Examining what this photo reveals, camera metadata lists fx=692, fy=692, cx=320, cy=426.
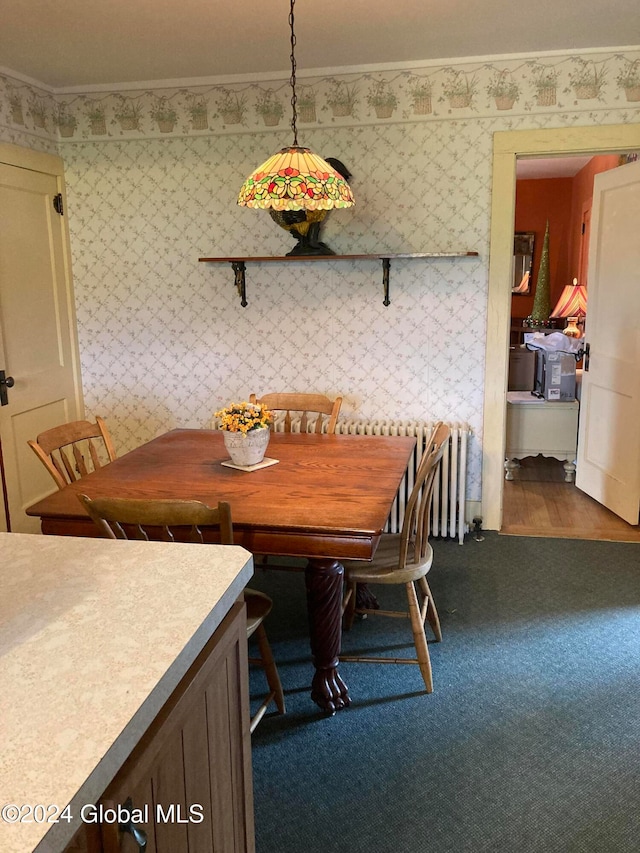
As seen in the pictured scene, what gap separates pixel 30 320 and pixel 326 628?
261 cm

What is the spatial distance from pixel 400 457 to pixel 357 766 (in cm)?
122

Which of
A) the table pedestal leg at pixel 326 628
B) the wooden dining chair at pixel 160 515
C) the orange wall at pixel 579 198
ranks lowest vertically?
the table pedestal leg at pixel 326 628

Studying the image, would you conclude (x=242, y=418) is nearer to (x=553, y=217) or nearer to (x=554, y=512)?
(x=554, y=512)

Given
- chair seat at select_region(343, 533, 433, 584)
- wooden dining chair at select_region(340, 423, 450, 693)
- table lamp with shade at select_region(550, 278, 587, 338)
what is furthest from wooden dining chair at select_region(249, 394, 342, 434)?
table lamp with shade at select_region(550, 278, 587, 338)

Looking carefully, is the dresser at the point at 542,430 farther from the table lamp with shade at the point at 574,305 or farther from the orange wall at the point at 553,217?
the orange wall at the point at 553,217

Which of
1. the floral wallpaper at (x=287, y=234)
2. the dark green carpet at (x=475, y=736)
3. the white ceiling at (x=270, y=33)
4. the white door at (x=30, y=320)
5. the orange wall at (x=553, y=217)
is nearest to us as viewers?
the dark green carpet at (x=475, y=736)

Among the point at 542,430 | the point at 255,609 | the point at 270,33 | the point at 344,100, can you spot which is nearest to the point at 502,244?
the point at 344,100

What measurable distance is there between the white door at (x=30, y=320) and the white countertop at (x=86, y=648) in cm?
246

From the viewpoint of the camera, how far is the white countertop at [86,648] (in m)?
0.83

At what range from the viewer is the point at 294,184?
2.26 metres

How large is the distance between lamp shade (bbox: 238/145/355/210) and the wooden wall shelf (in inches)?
50.9

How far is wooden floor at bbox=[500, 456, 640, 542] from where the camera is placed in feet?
12.9

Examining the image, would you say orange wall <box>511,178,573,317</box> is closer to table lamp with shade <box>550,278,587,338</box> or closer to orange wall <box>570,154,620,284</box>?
orange wall <box>570,154,620,284</box>

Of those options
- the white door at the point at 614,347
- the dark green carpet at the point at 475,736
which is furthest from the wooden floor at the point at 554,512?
the dark green carpet at the point at 475,736
